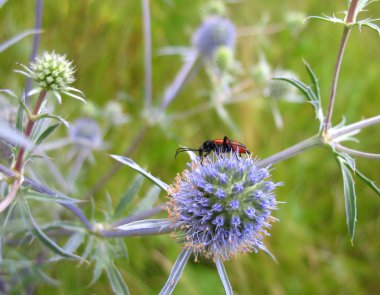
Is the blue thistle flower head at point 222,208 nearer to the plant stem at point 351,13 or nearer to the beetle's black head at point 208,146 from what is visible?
the beetle's black head at point 208,146

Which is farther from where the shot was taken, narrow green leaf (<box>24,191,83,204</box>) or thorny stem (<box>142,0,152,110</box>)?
thorny stem (<box>142,0,152,110</box>)

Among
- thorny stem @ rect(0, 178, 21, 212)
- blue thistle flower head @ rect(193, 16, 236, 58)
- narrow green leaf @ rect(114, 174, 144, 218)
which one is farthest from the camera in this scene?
blue thistle flower head @ rect(193, 16, 236, 58)

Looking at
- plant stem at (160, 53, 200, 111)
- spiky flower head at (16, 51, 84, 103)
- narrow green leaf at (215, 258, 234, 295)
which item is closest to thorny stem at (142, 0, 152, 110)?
plant stem at (160, 53, 200, 111)

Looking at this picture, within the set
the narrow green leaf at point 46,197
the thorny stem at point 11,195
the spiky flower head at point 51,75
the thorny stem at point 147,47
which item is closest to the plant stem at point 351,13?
the spiky flower head at point 51,75

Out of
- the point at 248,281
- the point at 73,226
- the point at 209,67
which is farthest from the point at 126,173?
the point at 73,226

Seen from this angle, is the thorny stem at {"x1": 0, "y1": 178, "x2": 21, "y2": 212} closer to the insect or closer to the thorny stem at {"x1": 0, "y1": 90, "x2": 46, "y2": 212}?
the thorny stem at {"x1": 0, "y1": 90, "x2": 46, "y2": 212}

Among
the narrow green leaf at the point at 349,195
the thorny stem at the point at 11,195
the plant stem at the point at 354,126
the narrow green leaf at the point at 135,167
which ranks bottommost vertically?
the thorny stem at the point at 11,195

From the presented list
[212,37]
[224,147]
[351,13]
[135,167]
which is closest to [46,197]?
[135,167]
